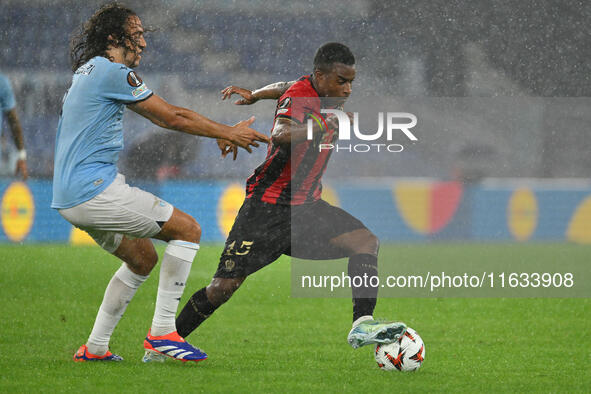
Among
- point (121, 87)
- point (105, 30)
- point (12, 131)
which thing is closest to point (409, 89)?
point (12, 131)

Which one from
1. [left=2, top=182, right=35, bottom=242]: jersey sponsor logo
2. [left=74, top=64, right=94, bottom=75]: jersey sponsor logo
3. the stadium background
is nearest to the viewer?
[left=74, top=64, right=94, bottom=75]: jersey sponsor logo

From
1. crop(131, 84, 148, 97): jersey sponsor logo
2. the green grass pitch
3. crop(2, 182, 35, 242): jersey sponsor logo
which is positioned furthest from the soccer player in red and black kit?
crop(2, 182, 35, 242): jersey sponsor logo

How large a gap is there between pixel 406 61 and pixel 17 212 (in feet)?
26.7

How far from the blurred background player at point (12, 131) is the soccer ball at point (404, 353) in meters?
3.33

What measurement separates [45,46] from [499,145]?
27.7 feet

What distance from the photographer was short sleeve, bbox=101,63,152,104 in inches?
164

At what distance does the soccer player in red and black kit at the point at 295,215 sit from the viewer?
4535 millimetres

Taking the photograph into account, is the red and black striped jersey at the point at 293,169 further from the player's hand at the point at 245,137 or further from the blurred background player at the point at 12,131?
the blurred background player at the point at 12,131

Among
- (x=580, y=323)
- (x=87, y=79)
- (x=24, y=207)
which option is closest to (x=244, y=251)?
(x=87, y=79)

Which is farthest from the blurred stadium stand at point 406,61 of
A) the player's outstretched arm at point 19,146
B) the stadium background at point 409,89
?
the player's outstretched arm at point 19,146

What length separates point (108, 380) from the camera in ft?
13.4

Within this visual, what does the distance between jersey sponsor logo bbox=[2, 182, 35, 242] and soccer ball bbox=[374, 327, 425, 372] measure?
8.46 m

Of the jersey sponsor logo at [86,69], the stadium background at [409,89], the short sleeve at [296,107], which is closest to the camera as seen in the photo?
the jersey sponsor logo at [86,69]

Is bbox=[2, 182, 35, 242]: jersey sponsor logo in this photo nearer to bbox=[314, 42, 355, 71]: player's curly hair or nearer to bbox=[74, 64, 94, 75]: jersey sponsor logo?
bbox=[74, 64, 94, 75]: jersey sponsor logo
